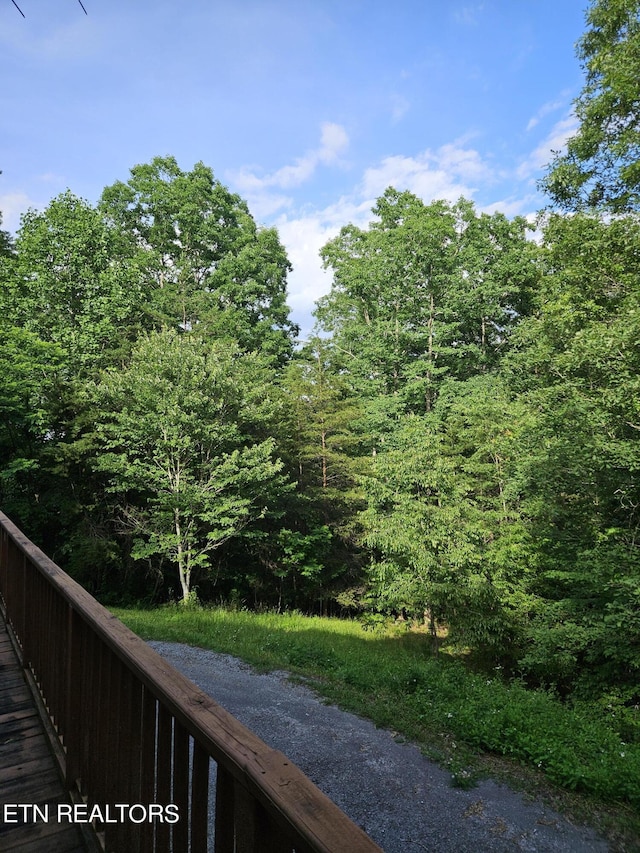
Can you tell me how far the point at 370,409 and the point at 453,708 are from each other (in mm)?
13775

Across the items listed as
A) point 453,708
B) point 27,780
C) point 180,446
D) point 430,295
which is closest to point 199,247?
point 430,295

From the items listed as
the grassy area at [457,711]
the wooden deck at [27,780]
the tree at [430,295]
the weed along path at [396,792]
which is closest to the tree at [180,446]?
the grassy area at [457,711]

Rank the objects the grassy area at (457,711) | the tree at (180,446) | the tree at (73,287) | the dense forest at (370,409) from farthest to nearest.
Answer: the tree at (73,287) < the tree at (180,446) < the dense forest at (370,409) < the grassy area at (457,711)

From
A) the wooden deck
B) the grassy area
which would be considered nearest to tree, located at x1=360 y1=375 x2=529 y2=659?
the grassy area

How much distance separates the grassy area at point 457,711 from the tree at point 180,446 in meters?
3.03

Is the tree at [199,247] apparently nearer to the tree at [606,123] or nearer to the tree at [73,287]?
the tree at [73,287]

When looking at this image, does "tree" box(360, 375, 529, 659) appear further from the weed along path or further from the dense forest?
the weed along path

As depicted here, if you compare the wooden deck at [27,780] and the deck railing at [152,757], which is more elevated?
the deck railing at [152,757]

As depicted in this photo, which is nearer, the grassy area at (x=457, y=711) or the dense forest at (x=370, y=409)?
the grassy area at (x=457, y=711)

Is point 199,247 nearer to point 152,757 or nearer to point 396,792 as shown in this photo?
point 396,792

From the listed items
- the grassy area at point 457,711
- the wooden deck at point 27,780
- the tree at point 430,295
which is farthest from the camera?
the tree at point 430,295

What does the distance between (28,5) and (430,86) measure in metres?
10.2

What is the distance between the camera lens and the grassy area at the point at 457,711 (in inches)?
152

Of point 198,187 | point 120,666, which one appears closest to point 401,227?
point 198,187
